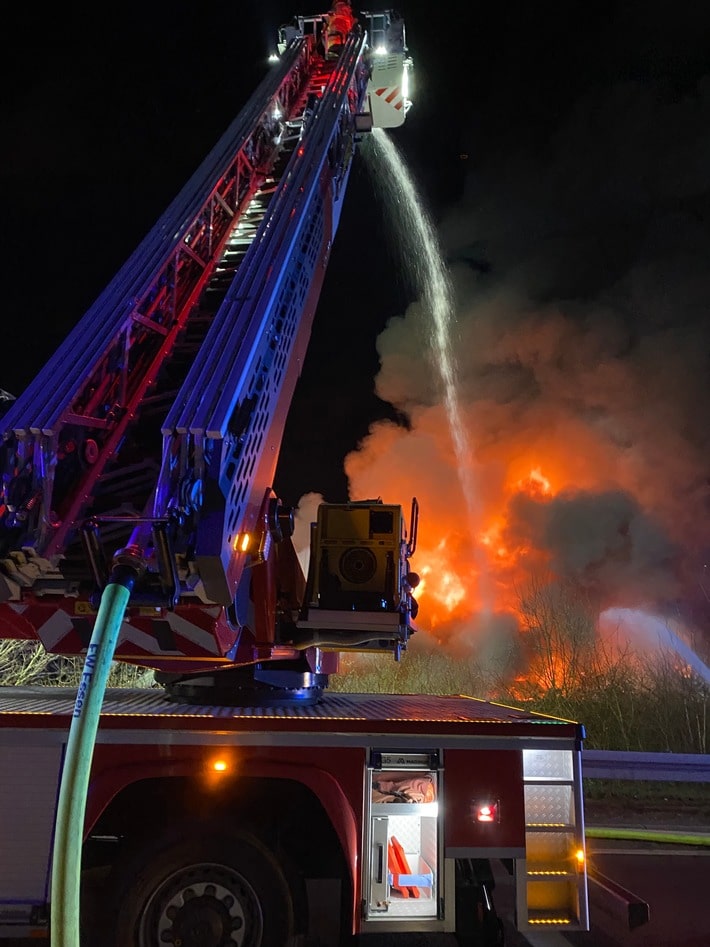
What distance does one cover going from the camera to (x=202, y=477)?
3.42 meters

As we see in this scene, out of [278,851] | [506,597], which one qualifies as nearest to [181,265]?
[278,851]

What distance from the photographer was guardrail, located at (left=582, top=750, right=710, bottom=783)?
7.41m

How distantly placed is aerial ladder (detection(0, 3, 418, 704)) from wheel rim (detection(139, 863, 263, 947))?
1.12m

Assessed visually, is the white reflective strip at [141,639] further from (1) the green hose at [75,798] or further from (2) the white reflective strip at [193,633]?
(1) the green hose at [75,798]

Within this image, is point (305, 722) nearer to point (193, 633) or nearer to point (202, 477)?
point (193, 633)

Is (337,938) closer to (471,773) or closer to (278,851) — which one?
(278,851)

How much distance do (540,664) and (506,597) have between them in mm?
10751

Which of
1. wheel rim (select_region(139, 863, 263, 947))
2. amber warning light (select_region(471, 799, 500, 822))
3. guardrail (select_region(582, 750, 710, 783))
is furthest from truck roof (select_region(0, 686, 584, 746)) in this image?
guardrail (select_region(582, 750, 710, 783))

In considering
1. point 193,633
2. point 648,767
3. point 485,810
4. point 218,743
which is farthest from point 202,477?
point 648,767

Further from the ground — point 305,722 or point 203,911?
point 305,722

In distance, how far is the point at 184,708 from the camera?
413 centimetres

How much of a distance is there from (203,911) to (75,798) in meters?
1.59

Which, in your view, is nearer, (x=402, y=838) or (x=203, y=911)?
(x=203, y=911)

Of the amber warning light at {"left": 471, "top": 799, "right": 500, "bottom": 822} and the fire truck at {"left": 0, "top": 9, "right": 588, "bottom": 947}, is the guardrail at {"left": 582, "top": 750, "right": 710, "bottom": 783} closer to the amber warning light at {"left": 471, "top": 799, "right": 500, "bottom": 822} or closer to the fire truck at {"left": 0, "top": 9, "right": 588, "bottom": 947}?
the fire truck at {"left": 0, "top": 9, "right": 588, "bottom": 947}
